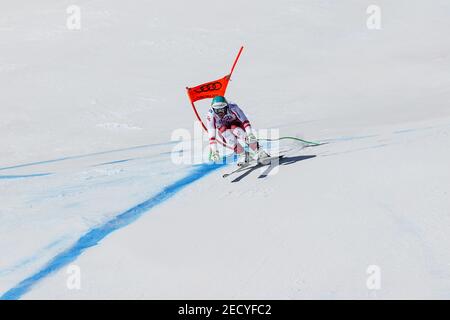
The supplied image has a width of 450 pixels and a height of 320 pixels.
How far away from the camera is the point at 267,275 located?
6121mm

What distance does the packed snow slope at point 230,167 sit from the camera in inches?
251

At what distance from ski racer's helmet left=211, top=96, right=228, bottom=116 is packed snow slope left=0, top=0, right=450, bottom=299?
1029mm

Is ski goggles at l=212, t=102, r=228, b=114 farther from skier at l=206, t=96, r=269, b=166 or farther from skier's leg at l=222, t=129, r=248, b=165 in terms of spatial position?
skier's leg at l=222, t=129, r=248, b=165

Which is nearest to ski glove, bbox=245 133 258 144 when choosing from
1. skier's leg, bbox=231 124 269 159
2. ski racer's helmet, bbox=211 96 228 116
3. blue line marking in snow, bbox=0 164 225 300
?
skier's leg, bbox=231 124 269 159

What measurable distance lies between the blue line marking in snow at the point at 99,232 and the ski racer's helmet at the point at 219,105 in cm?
106

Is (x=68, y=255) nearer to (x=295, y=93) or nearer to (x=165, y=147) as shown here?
(x=165, y=147)

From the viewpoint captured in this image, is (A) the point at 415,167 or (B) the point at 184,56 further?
(B) the point at 184,56

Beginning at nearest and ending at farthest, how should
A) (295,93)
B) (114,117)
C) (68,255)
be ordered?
(68,255), (114,117), (295,93)

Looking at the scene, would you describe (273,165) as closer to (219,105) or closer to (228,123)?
(228,123)

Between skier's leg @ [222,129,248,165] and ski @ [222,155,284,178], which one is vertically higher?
skier's leg @ [222,129,248,165]

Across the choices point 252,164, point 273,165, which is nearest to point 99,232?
point 252,164

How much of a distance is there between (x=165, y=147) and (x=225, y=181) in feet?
17.0

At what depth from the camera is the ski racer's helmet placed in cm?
1077

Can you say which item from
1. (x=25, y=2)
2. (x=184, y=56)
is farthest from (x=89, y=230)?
(x=25, y=2)
